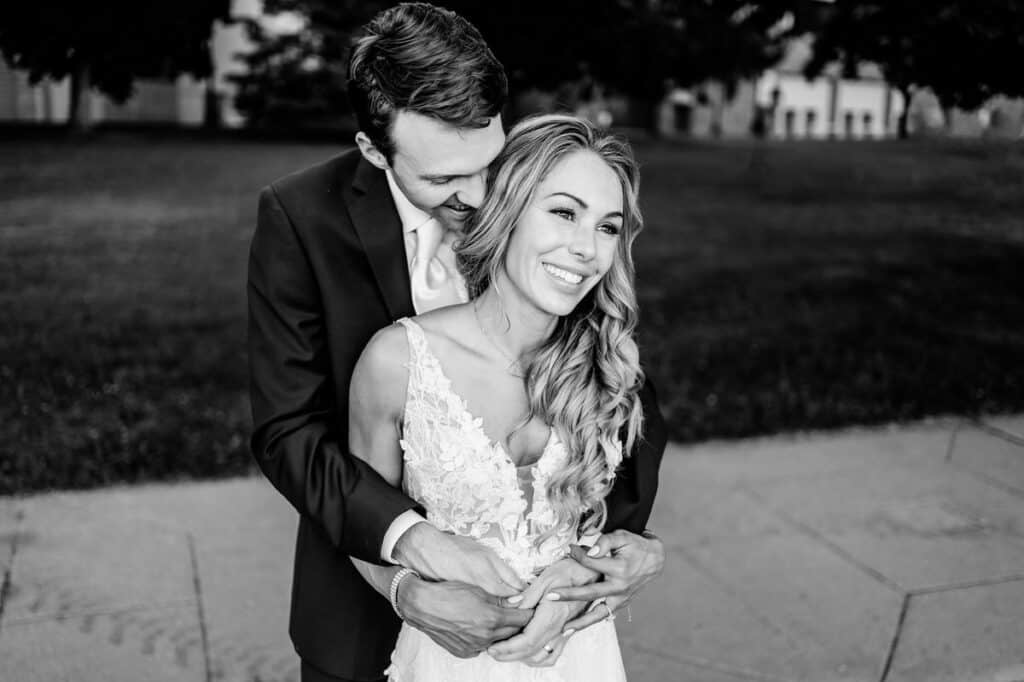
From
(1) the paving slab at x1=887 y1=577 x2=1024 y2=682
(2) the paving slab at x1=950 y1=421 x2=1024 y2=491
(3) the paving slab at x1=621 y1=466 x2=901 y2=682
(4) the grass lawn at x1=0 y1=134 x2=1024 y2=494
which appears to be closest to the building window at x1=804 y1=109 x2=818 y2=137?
(4) the grass lawn at x1=0 y1=134 x2=1024 y2=494


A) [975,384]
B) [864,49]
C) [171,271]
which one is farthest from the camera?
[171,271]

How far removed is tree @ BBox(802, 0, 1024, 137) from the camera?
194 inches

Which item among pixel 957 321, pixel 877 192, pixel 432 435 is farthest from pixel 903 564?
pixel 877 192

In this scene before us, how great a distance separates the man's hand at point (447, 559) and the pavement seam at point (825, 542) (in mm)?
2791

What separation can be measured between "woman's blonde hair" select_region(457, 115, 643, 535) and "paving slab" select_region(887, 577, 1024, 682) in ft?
6.62

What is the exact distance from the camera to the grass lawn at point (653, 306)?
587 cm

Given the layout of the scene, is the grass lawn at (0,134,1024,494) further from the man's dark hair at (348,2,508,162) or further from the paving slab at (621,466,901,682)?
the paving slab at (621,466,901,682)

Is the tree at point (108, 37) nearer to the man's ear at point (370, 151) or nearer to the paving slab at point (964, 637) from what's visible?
the man's ear at point (370, 151)

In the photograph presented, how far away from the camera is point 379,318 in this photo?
2.24m

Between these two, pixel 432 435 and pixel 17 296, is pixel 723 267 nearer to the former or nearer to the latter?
pixel 17 296

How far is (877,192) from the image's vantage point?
55.5 ft

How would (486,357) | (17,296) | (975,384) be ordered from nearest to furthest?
(486,357) → (975,384) → (17,296)

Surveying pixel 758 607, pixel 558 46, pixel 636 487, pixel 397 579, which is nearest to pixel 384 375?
pixel 397 579

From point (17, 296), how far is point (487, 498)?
7116 millimetres
